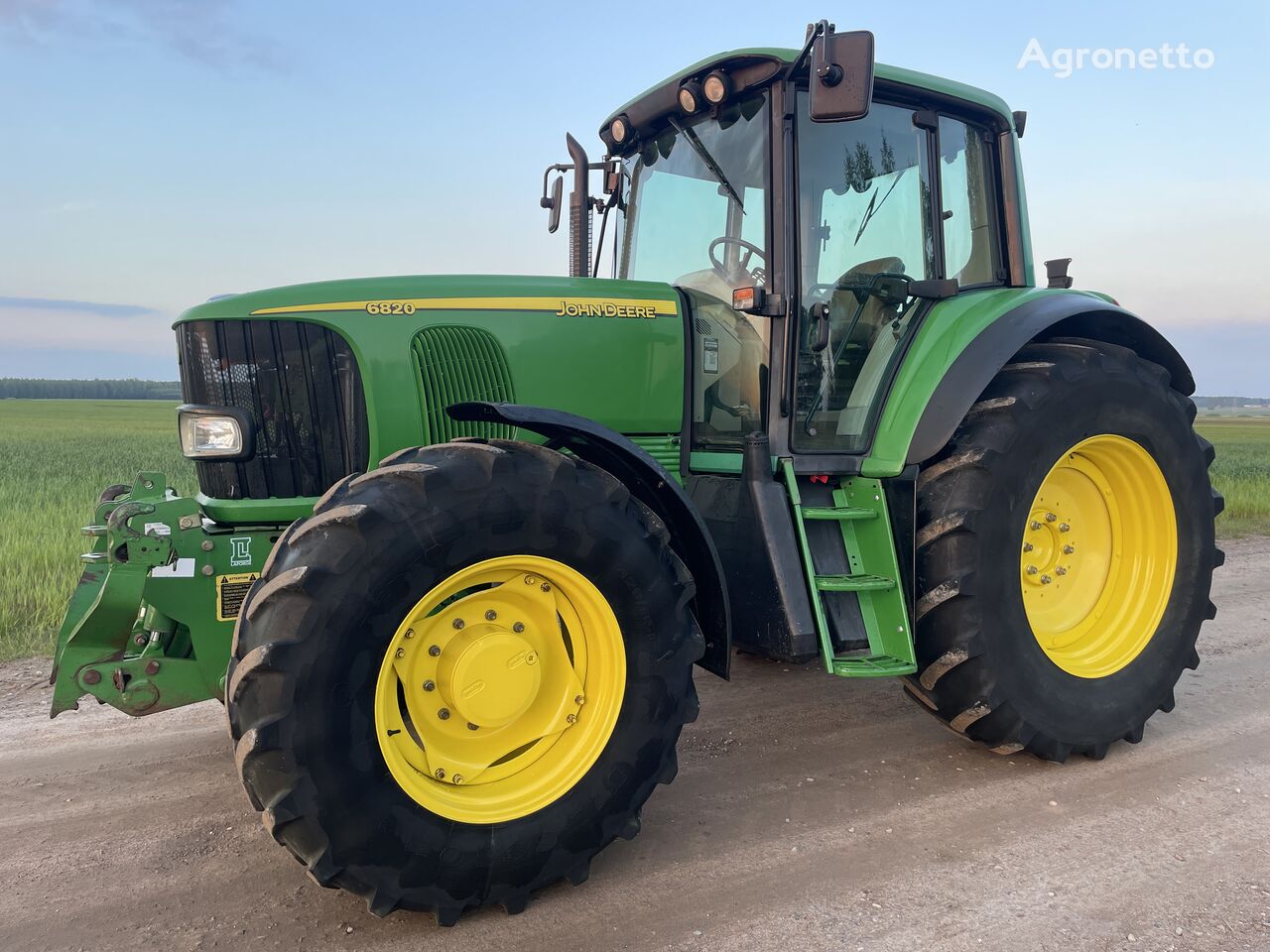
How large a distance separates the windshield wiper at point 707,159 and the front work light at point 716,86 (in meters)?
0.29

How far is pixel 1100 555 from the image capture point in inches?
162

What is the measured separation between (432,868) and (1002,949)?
60.5 inches

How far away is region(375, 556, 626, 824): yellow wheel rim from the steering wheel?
1628 millimetres

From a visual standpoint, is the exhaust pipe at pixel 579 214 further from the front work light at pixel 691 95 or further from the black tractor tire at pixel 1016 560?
the black tractor tire at pixel 1016 560

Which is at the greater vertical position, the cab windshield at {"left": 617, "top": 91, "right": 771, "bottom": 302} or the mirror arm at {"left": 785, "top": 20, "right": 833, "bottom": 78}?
the mirror arm at {"left": 785, "top": 20, "right": 833, "bottom": 78}

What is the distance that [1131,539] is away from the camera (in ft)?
13.5

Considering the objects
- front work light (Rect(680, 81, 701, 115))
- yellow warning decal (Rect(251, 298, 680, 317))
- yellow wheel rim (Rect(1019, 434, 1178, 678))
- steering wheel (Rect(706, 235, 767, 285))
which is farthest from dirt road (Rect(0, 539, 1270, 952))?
front work light (Rect(680, 81, 701, 115))

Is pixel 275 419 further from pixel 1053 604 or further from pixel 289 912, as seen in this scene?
pixel 1053 604

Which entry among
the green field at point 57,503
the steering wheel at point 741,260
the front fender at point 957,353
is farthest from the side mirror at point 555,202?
the green field at point 57,503

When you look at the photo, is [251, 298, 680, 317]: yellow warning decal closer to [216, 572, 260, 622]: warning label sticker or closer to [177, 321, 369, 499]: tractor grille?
[177, 321, 369, 499]: tractor grille

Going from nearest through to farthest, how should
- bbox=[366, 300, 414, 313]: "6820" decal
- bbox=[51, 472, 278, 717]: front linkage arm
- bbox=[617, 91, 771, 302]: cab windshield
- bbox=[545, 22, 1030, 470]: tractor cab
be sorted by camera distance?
bbox=[51, 472, 278, 717]: front linkage arm < bbox=[366, 300, 414, 313]: "6820" decal < bbox=[545, 22, 1030, 470]: tractor cab < bbox=[617, 91, 771, 302]: cab windshield

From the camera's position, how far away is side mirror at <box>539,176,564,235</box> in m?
4.49

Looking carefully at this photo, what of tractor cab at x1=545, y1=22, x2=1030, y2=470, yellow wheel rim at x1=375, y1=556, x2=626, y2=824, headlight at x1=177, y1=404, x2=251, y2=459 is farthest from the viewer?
tractor cab at x1=545, y1=22, x2=1030, y2=470

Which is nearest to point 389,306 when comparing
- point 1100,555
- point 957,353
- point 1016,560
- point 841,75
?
point 841,75
